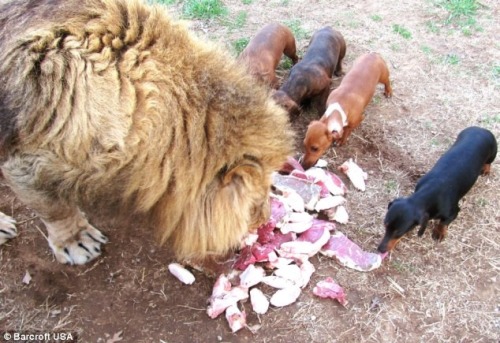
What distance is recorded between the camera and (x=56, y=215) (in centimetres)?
312

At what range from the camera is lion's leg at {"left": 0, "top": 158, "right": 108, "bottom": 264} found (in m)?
2.66

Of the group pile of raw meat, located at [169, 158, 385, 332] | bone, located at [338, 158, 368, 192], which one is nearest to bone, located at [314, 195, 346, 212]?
pile of raw meat, located at [169, 158, 385, 332]

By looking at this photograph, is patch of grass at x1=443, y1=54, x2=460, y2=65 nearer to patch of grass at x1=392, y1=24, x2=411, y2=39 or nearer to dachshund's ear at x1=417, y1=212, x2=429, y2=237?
patch of grass at x1=392, y1=24, x2=411, y2=39

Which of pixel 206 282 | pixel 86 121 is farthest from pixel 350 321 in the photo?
pixel 86 121

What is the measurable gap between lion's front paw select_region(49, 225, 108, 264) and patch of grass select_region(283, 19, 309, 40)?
→ 12.0ft

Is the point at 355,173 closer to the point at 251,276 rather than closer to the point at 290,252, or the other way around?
the point at 290,252

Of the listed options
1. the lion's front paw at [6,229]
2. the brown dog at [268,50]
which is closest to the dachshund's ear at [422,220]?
the brown dog at [268,50]

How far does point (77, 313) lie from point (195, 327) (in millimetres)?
820

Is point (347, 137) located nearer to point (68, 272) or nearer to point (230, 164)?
point (230, 164)

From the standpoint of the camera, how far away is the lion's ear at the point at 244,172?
2447mm

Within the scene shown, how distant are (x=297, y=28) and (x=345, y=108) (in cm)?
204

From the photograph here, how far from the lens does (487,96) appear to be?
5.09 m

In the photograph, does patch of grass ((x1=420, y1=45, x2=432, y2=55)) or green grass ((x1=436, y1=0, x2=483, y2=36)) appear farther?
green grass ((x1=436, y1=0, x2=483, y2=36))

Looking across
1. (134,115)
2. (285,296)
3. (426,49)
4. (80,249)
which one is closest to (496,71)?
(426,49)
